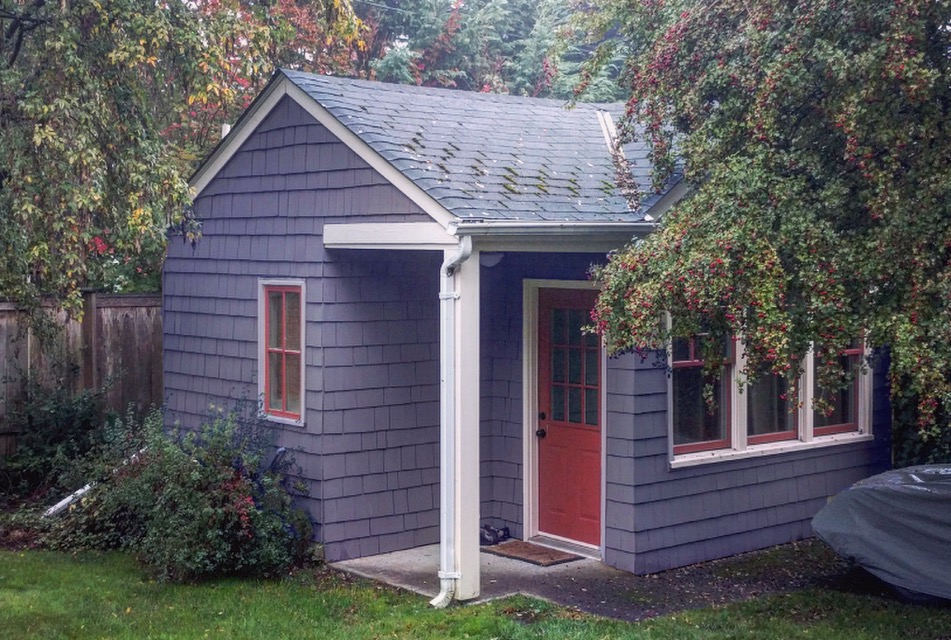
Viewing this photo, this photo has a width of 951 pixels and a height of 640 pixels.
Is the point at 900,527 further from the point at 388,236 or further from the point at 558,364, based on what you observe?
the point at 388,236

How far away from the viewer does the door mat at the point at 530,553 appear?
9.48 meters

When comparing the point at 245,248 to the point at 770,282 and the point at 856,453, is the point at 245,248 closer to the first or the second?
the point at 770,282

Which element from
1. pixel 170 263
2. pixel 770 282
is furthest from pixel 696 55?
pixel 170 263

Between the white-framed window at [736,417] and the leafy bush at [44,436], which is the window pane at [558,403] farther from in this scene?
the leafy bush at [44,436]

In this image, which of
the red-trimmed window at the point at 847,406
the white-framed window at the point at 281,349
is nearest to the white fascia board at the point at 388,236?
the white-framed window at the point at 281,349

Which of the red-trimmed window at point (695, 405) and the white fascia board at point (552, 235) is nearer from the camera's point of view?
the white fascia board at point (552, 235)

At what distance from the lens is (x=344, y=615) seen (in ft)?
26.1

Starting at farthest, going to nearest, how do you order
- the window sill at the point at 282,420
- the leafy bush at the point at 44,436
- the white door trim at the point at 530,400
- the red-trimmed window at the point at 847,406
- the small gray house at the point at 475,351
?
the leafy bush at the point at 44,436
the red-trimmed window at the point at 847,406
the white door trim at the point at 530,400
the window sill at the point at 282,420
the small gray house at the point at 475,351

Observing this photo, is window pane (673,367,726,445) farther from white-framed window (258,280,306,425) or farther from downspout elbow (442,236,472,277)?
white-framed window (258,280,306,425)

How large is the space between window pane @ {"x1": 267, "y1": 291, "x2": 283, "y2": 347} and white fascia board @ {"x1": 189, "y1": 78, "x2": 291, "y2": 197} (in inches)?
44.1

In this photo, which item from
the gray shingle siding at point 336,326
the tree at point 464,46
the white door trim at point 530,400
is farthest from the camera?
the tree at point 464,46

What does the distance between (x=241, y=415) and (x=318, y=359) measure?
1204 mm

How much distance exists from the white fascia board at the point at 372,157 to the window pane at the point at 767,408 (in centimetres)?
343

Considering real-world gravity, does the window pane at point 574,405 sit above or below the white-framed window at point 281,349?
below
